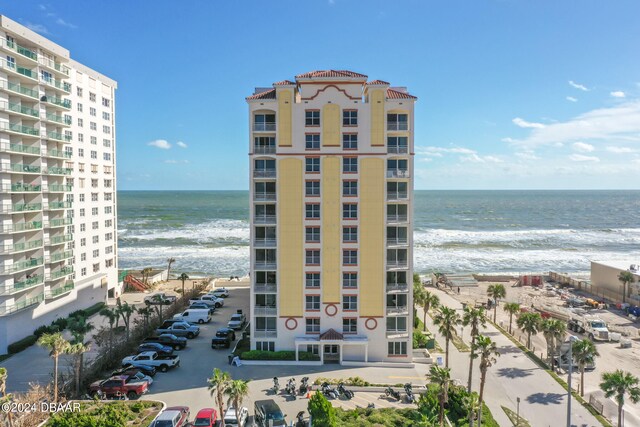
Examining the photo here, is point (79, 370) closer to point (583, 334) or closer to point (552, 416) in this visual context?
point (552, 416)

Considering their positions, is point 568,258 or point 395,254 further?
point 568,258

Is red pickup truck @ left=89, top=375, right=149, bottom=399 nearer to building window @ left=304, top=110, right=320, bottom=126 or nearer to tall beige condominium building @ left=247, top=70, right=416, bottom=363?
tall beige condominium building @ left=247, top=70, right=416, bottom=363

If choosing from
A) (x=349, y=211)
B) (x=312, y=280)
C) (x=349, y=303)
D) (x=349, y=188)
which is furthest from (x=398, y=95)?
(x=349, y=303)

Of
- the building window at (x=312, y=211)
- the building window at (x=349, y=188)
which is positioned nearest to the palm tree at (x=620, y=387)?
the building window at (x=349, y=188)

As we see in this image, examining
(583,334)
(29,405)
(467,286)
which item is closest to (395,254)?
(583,334)

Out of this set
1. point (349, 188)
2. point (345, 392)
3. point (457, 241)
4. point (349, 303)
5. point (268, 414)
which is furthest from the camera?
point (457, 241)

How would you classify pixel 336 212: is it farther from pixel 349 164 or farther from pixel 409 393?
pixel 409 393

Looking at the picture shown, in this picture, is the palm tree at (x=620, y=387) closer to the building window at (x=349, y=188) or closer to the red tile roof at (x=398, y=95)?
the building window at (x=349, y=188)
